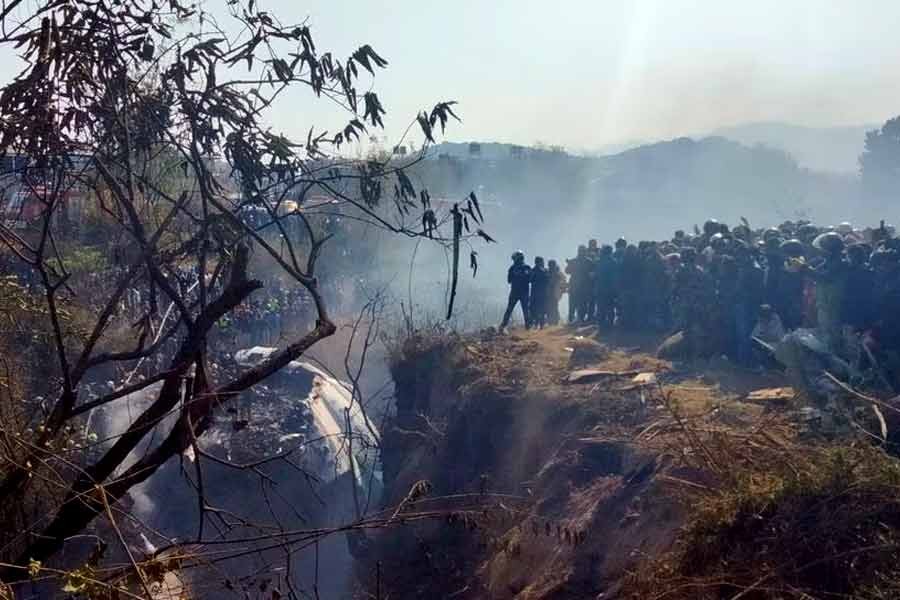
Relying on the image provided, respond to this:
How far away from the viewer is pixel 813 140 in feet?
311

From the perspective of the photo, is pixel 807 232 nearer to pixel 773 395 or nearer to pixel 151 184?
pixel 773 395

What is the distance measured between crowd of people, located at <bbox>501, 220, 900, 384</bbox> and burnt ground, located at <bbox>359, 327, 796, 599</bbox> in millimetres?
572

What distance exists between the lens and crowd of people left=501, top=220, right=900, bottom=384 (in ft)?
34.3

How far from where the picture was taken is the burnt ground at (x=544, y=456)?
8492 mm

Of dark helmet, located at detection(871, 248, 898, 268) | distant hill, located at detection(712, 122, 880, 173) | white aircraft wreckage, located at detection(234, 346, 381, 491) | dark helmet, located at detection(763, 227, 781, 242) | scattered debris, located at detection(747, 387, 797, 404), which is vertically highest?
distant hill, located at detection(712, 122, 880, 173)

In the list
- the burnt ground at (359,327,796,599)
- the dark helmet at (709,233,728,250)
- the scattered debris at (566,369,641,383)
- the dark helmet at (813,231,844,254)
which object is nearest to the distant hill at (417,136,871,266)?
the burnt ground at (359,327,796,599)

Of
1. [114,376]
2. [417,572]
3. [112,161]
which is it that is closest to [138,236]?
[112,161]

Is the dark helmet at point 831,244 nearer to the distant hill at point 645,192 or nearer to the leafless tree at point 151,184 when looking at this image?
the leafless tree at point 151,184

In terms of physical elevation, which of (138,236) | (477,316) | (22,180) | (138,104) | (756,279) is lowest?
(477,316)

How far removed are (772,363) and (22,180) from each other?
937cm

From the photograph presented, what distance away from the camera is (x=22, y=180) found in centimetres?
386

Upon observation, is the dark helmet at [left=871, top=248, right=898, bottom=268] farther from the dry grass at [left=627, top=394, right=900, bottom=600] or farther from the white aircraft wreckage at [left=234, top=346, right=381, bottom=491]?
the white aircraft wreckage at [left=234, top=346, right=381, bottom=491]

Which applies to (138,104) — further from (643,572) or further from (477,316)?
Result: (477,316)

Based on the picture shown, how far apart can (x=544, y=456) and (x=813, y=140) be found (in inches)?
3635
